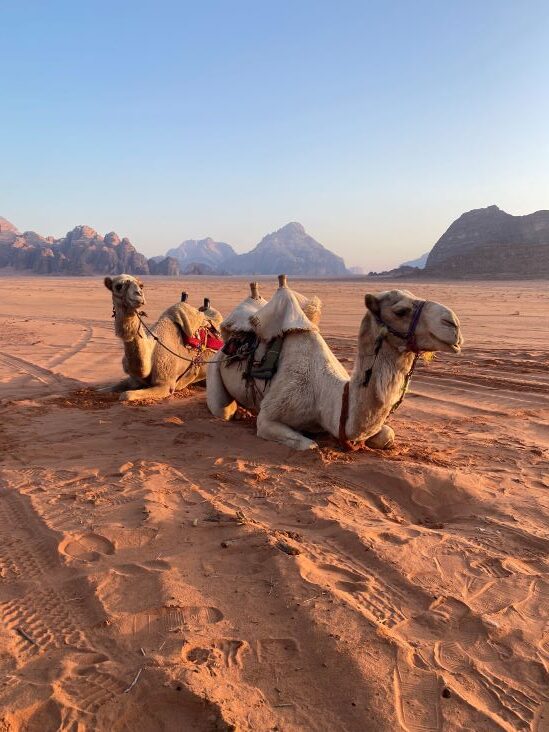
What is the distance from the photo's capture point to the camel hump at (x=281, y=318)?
522 centimetres

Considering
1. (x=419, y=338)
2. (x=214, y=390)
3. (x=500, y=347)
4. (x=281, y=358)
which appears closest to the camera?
(x=419, y=338)

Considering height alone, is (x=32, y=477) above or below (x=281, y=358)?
below

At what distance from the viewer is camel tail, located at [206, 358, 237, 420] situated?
6.02 meters

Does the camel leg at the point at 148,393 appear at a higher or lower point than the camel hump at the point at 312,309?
lower

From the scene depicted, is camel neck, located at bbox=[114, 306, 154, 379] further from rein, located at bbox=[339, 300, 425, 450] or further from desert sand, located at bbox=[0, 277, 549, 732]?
rein, located at bbox=[339, 300, 425, 450]

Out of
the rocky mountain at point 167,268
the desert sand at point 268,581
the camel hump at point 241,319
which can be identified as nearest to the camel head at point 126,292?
the camel hump at point 241,319

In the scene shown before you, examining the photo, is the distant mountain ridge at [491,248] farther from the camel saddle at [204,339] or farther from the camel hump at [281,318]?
the camel hump at [281,318]

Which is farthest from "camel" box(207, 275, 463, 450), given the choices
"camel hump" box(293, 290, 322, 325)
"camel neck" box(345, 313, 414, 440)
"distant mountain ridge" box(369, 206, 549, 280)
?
"distant mountain ridge" box(369, 206, 549, 280)

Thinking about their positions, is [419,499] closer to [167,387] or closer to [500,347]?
[167,387]

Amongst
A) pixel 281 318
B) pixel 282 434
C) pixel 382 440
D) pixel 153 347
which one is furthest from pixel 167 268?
pixel 382 440

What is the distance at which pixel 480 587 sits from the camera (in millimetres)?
2686

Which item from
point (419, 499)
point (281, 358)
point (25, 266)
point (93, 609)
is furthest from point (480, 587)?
point (25, 266)

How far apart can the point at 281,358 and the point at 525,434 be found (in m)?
2.64

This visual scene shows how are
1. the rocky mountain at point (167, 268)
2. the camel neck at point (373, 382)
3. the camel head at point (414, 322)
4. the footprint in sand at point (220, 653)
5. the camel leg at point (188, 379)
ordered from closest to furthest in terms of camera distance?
the footprint in sand at point (220, 653)
the camel head at point (414, 322)
the camel neck at point (373, 382)
the camel leg at point (188, 379)
the rocky mountain at point (167, 268)
